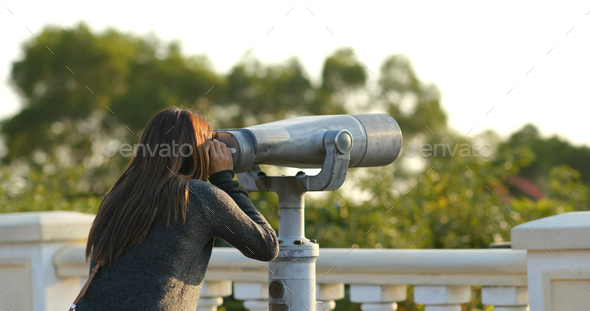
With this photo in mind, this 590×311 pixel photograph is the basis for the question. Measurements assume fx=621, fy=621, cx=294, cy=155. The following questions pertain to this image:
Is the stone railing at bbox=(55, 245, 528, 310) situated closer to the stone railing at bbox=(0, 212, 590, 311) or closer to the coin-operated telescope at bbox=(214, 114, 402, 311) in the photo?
the stone railing at bbox=(0, 212, 590, 311)

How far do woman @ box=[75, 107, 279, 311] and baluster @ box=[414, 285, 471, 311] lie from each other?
0.75m

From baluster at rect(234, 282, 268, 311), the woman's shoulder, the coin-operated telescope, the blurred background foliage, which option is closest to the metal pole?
the coin-operated telescope

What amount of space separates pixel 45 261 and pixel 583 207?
410 centimetres

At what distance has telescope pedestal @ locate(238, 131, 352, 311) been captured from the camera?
5.97 feet

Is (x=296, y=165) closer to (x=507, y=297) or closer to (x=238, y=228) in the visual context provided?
(x=238, y=228)

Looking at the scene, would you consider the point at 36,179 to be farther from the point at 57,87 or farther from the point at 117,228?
the point at 57,87

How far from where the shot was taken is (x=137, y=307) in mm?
1689

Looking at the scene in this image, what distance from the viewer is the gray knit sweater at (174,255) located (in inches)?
67.2

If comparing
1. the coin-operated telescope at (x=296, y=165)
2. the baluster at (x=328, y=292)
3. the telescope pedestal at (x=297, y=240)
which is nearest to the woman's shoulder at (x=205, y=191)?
the coin-operated telescope at (x=296, y=165)

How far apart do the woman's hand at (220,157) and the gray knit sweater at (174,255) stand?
0.07 m

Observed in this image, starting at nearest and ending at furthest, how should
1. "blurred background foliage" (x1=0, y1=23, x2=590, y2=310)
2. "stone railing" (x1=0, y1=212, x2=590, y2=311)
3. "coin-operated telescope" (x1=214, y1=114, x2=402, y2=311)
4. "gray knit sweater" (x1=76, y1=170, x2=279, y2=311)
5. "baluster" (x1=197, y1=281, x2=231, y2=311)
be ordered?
1. "gray knit sweater" (x1=76, y1=170, x2=279, y2=311)
2. "coin-operated telescope" (x1=214, y1=114, x2=402, y2=311)
3. "stone railing" (x1=0, y1=212, x2=590, y2=311)
4. "baluster" (x1=197, y1=281, x2=231, y2=311)
5. "blurred background foliage" (x1=0, y1=23, x2=590, y2=310)

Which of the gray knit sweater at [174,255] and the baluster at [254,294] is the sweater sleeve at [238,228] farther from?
the baluster at [254,294]

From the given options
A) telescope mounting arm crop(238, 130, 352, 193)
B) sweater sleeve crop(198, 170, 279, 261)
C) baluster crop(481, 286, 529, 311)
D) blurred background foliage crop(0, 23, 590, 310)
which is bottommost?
baluster crop(481, 286, 529, 311)

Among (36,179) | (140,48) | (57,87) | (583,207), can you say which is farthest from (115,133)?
(583,207)
